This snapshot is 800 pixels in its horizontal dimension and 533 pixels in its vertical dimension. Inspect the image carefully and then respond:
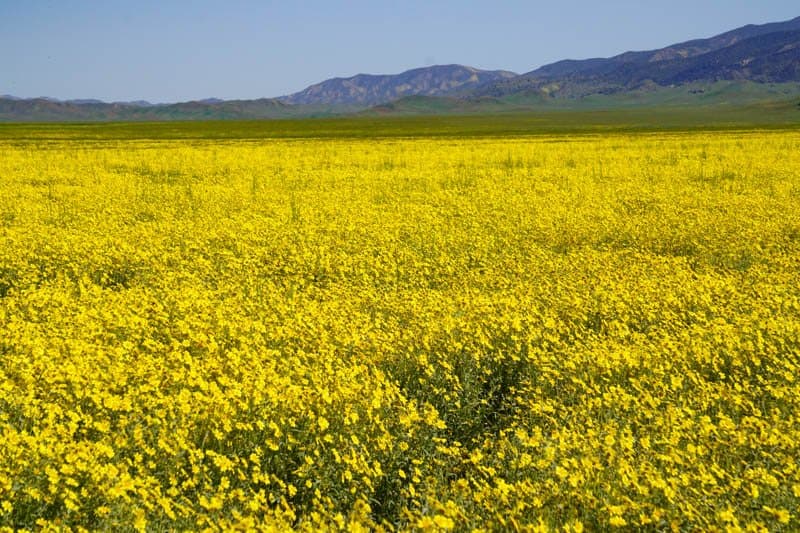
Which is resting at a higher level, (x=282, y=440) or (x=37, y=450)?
(x=37, y=450)

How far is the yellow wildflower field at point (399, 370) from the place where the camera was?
14.7 ft

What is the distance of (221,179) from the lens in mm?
24719

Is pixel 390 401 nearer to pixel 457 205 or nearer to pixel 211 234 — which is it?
A: pixel 211 234

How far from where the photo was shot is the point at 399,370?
7.16m

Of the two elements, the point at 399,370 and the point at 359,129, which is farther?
the point at 359,129

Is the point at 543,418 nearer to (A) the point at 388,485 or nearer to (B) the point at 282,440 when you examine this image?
(A) the point at 388,485

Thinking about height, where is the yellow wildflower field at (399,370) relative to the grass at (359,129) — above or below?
below

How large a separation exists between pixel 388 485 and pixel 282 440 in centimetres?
98

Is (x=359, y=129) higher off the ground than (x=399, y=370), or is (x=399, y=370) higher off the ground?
(x=359, y=129)

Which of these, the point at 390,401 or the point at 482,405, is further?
the point at 482,405

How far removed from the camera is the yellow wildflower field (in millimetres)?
4473

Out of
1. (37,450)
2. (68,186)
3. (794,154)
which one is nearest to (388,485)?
(37,450)

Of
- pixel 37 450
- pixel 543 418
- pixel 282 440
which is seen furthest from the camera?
pixel 543 418

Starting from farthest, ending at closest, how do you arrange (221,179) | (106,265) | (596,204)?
1. (221,179)
2. (596,204)
3. (106,265)
